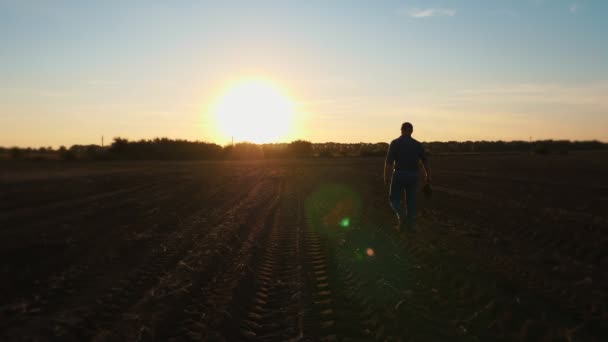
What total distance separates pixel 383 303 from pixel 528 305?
4.87ft

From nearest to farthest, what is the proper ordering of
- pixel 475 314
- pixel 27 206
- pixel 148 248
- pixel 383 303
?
pixel 475 314 → pixel 383 303 → pixel 148 248 → pixel 27 206

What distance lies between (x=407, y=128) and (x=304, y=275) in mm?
3908

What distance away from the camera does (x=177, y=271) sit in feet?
22.3

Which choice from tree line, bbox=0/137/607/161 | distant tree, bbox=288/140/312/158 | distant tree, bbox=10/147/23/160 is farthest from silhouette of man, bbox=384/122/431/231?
distant tree, bbox=288/140/312/158

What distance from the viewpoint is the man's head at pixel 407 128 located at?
9.20m

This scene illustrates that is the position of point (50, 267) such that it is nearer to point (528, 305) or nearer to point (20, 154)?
point (528, 305)

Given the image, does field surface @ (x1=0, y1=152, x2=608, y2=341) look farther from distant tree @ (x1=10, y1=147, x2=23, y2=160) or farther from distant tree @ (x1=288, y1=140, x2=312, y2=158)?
distant tree @ (x1=288, y1=140, x2=312, y2=158)

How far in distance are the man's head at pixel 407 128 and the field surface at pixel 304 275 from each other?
1958 millimetres

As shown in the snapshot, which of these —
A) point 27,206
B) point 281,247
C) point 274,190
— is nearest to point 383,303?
point 281,247

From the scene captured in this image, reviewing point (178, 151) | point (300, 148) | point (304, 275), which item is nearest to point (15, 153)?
point (178, 151)

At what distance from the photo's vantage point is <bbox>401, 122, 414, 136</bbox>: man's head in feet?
30.2

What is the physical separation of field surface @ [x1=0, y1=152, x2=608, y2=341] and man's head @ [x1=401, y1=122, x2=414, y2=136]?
1.96 metres

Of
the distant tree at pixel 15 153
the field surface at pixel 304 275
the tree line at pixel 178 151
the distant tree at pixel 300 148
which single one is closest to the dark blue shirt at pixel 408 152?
the field surface at pixel 304 275

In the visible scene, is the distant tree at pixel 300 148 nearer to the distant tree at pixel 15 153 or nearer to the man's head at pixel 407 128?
the distant tree at pixel 15 153
